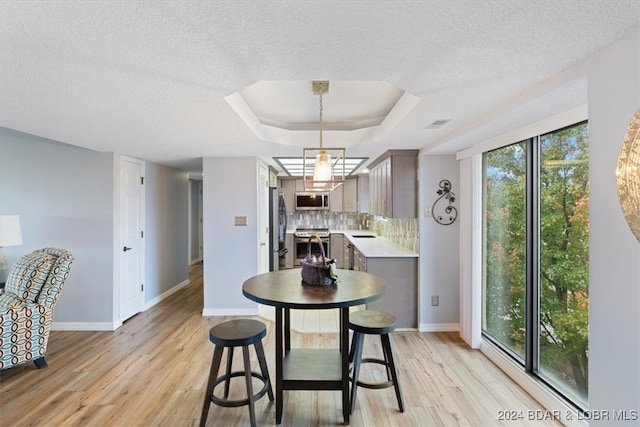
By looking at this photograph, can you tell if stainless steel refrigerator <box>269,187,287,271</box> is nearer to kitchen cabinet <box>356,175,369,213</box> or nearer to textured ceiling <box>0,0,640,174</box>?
kitchen cabinet <box>356,175,369,213</box>

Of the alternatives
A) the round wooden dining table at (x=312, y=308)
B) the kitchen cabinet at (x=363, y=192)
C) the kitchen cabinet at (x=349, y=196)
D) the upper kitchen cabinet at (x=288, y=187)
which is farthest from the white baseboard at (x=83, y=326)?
the kitchen cabinet at (x=349, y=196)

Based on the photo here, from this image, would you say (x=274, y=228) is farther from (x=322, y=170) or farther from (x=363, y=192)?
(x=322, y=170)

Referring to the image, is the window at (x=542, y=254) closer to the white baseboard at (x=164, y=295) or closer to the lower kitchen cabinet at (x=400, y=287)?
the lower kitchen cabinet at (x=400, y=287)

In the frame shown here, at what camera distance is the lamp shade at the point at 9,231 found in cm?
311

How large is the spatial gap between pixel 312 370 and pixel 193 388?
3.41 feet

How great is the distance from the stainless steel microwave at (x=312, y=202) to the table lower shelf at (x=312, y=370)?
491cm

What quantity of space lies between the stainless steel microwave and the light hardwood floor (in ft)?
13.0

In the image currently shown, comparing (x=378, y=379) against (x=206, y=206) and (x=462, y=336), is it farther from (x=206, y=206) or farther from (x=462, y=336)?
(x=206, y=206)

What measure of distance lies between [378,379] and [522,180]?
6.63 ft

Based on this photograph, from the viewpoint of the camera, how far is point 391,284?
150 inches

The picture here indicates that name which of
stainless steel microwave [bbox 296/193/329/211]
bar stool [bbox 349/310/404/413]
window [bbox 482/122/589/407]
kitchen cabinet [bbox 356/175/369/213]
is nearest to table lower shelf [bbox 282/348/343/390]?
bar stool [bbox 349/310/404/413]

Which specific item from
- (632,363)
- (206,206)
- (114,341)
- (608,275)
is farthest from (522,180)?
(114,341)

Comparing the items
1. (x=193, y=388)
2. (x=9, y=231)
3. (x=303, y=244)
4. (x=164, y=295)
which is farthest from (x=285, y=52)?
(x=303, y=244)

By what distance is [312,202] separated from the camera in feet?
24.1
